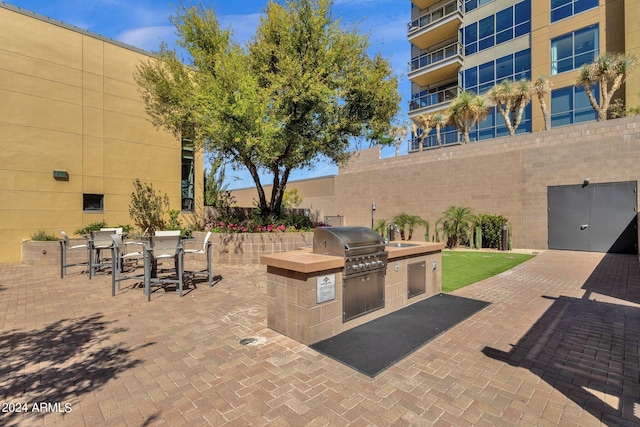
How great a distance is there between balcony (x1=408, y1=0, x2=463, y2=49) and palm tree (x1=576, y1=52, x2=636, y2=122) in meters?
10.9

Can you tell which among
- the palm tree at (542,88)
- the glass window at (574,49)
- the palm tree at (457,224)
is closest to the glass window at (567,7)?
the glass window at (574,49)

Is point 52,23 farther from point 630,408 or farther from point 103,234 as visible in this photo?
point 630,408

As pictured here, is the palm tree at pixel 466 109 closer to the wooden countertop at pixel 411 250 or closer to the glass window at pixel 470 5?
the glass window at pixel 470 5

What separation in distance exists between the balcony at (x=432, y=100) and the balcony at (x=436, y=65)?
103cm

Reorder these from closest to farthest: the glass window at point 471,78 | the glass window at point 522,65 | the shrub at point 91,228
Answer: the shrub at point 91,228
the glass window at point 522,65
the glass window at point 471,78

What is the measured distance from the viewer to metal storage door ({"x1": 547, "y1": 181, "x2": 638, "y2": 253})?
1129cm

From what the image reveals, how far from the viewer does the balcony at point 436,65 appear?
71.1 feet

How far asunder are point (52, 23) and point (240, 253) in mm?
10929

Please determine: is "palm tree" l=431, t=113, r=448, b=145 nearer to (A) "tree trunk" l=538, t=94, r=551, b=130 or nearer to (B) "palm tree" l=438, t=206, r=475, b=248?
(A) "tree trunk" l=538, t=94, r=551, b=130

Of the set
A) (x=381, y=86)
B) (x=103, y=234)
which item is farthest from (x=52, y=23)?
(x=381, y=86)

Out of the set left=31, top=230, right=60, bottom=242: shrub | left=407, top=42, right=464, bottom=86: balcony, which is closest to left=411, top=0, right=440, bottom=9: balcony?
left=407, top=42, right=464, bottom=86: balcony

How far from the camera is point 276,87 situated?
364 inches

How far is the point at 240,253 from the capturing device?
977 centimetres

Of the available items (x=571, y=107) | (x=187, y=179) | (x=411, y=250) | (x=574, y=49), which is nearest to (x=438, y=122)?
(x=571, y=107)
